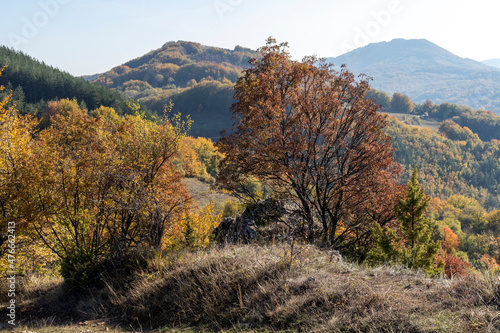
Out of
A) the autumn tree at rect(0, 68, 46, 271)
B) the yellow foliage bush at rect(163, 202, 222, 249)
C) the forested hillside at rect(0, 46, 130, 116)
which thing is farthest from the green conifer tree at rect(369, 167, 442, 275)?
the forested hillside at rect(0, 46, 130, 116)

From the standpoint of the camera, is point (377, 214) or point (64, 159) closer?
point (64, 159)

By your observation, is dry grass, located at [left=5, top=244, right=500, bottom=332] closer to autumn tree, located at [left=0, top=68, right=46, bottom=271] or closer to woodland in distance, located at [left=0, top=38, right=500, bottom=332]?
woodland in distance, located at [left=0, top=38, right=500, bottom=332]

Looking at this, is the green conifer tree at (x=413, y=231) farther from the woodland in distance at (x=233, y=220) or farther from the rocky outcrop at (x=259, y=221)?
the rocky outcrop at (x=259, y=221)

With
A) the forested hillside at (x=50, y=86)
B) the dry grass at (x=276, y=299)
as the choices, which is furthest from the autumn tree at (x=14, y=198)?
the forested hillside at (x=50, y=86)

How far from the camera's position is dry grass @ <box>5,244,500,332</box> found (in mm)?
4305

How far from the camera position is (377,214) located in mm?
17312

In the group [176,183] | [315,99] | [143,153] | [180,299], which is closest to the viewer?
[180,299]

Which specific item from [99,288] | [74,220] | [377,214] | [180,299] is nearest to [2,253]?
[74,220]

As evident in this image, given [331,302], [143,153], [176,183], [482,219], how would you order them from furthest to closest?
[482,219]
[176,183]
[143,153]
[331,302]

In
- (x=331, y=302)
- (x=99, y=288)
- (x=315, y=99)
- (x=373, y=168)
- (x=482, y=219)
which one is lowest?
(x=482, y=219)

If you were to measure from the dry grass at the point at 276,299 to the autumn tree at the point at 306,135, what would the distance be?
449 cm

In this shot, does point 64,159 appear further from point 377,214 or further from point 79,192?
point 377,214

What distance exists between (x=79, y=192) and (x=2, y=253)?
413 cm

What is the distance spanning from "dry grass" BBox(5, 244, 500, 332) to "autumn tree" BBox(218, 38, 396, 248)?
449 cm
